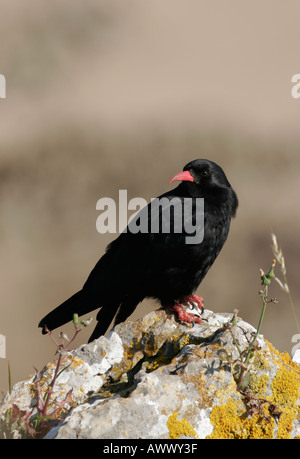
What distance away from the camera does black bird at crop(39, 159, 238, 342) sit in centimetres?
538

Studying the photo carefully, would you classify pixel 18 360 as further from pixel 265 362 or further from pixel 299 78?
pixel 299 78

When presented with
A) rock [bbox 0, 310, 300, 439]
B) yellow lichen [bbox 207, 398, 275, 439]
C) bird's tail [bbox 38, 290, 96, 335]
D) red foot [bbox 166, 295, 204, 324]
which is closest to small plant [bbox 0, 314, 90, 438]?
rock [bbox 0, 310, 300, 439]

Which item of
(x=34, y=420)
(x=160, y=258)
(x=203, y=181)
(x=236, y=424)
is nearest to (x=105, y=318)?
(x=160, y=258)

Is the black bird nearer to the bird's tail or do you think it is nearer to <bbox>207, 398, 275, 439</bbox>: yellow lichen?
the bird's tail

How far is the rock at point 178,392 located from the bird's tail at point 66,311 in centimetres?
114

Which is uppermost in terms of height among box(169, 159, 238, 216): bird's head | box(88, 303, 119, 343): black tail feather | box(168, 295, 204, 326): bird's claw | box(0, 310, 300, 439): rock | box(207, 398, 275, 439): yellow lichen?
box(169, 159, 238, 216): bird's head

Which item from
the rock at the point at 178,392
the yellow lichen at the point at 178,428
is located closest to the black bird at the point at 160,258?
the rock at the point at 178,392

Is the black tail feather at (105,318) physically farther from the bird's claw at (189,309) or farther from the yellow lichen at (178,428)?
the yellow lichen at (178,428)

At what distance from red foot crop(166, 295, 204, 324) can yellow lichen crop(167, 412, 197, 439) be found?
1.39 m

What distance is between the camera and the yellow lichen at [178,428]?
9.91 ft

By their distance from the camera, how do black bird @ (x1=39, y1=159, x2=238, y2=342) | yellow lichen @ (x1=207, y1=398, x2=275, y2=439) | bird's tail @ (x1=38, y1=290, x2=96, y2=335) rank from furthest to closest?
1. black bird @ (x1=39, y1=159, x2=238, y2=342)
2. bird's tail @ (x1=38, y1=290, x2=96, y2=335)
3. yellow lichen @ (x1=207, y1=398, x2=275, y2=439)

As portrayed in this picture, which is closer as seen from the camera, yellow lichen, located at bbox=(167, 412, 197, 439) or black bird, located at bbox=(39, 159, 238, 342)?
yellow lichen, located at bbox=(167, 412, 197, 439)
